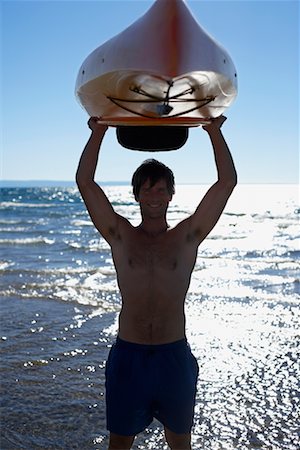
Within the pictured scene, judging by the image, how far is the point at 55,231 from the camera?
25125mm

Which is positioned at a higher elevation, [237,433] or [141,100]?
[141,100]

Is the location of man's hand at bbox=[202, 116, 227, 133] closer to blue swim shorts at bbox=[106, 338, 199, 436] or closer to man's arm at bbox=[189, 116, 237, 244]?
man's arm at bbox=[189, 116, 237, 244]

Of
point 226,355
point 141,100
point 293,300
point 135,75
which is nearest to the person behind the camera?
point 135,75

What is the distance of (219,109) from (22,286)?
805 centimetres

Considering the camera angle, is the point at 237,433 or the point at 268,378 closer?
the point at 237,433

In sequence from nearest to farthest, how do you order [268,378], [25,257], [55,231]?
1. [268,378]
2. [25,257]
3. [55,231]

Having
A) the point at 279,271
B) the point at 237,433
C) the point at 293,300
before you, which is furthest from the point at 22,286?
the point at 237,433

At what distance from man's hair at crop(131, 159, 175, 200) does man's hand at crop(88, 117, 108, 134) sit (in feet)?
1.24

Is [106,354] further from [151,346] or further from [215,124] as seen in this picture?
[215,124]

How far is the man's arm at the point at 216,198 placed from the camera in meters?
3.36

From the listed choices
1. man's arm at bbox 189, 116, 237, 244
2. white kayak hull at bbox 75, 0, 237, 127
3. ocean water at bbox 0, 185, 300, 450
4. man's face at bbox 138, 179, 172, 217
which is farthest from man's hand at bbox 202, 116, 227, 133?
ocean water at bbox 0, 185, 300, 450

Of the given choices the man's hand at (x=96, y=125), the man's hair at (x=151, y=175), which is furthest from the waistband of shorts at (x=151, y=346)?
the man's hand at (x=96, y=125)

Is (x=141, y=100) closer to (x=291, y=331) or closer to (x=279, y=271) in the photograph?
(x=291, y=331)

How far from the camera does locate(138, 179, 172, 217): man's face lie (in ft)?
11.0
